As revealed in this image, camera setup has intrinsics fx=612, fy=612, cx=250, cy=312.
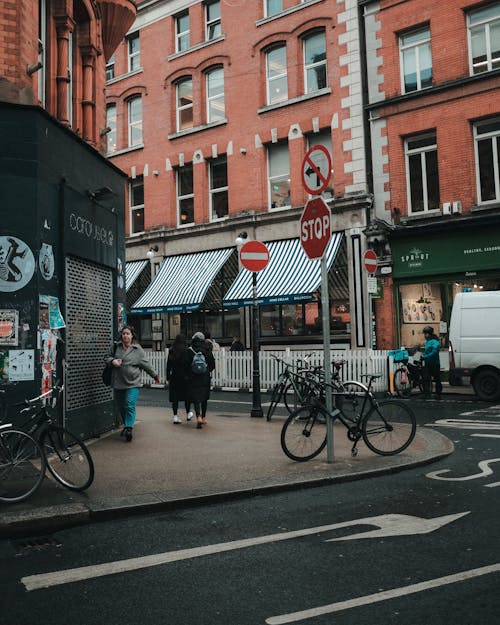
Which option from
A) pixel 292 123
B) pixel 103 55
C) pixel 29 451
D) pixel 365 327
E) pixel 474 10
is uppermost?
pixel 474 10

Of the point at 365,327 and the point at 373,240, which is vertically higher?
the point at 373,240

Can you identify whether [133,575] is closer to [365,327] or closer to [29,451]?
[29,451]

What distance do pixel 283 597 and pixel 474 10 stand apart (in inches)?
780

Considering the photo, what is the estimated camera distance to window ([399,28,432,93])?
64.6 feet

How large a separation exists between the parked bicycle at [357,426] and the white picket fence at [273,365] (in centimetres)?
A: 803

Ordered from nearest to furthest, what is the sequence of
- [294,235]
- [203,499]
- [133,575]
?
[133,575]
[203,499]
[294,235]

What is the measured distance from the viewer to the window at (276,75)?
75.1ft

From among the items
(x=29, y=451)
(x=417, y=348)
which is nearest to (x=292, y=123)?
(x=417, y=348)

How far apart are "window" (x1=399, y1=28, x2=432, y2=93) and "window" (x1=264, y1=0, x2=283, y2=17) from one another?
535cm

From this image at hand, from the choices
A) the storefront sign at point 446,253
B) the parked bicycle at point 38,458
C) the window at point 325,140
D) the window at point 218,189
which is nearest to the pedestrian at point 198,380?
the parked bicycle at point 38,458

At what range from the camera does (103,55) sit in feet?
42.3

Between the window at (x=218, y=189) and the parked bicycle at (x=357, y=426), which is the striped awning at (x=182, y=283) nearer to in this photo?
the window at (x=218, y=189)

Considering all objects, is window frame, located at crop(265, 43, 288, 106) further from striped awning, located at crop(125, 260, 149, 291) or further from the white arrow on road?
the white arrow on road

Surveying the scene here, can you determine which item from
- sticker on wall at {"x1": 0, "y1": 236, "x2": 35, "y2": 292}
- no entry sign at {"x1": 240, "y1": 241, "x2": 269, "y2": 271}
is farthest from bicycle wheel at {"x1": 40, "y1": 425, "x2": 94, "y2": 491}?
no entry sign at {"x1": 240, "y1": 241, "x2": 269, "y2": 271}
